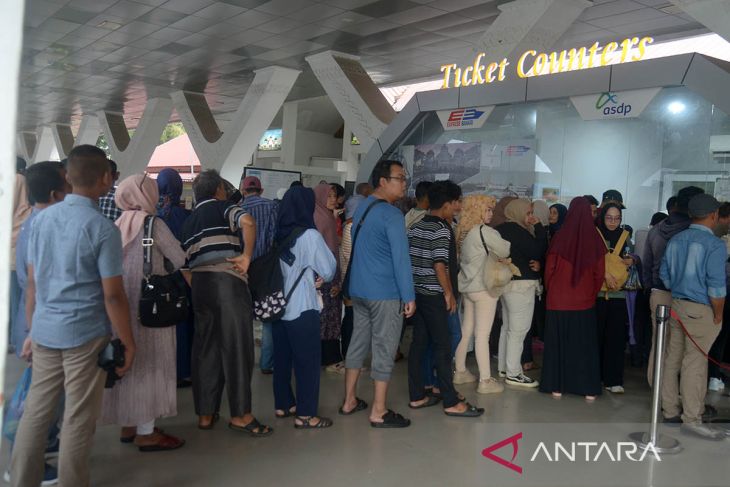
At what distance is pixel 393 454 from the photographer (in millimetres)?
3432

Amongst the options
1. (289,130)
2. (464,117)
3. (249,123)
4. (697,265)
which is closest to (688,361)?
(697,265)

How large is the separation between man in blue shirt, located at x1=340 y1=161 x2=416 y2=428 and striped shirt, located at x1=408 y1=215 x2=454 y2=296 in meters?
0.36

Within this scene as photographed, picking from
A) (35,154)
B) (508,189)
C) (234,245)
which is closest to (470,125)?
(508,189)

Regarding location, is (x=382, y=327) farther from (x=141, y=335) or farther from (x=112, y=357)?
(x=112, y=357)

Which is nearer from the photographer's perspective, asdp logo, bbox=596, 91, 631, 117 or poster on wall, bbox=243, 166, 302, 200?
asdp logo, bbox=596, 91, 631, 117

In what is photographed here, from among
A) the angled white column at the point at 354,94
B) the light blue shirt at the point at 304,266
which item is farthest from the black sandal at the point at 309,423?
the angled white column at the point at 354,94

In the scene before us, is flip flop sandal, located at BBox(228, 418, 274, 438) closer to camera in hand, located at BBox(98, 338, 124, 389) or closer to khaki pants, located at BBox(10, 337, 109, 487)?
khaki pants, located at BBox(10, 337, 109, 487)

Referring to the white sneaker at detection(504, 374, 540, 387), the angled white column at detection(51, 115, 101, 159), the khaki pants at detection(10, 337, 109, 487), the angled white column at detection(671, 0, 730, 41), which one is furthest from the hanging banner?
the angled white column at detection(51, 115, 101, 159)

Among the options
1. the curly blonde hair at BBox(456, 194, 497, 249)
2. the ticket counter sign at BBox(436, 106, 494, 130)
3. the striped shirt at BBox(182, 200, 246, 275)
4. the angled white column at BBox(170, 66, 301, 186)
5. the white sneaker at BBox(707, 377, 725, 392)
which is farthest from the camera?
the angled white column at BBox(170, 66, 301, 186)

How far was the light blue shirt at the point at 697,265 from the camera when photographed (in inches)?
147

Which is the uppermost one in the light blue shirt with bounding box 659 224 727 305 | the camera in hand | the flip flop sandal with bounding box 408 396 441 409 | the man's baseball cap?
the man's baseball cap

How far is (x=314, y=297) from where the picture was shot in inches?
145

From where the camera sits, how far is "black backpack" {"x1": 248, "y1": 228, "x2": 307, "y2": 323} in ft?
11.8

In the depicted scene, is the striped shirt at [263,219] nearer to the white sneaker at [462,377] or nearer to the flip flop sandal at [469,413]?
the flip flop sandal at [469,413]
